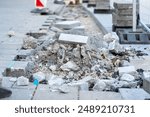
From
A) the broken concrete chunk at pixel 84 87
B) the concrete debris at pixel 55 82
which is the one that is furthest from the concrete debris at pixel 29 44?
the broken concrete chunk at pixel 84 87

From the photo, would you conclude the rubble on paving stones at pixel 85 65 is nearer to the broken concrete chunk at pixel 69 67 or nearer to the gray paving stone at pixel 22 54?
the broken concrete chunk at pixel 69 67

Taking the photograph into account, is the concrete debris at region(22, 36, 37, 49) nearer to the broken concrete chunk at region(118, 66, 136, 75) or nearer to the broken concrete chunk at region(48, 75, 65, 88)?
the broken concrete chunk at region(48, 75, 65, 88)

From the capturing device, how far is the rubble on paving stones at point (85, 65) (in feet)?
24.9

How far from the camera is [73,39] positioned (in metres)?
9.22

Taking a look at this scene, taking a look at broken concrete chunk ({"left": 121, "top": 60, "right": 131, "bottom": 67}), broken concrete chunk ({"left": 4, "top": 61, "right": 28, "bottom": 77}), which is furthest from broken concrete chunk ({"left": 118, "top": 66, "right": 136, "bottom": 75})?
broken concrete chunk ({"left": 4, "top": 61, "right": 28, "bottom": 77})

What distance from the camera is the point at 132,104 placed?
5.62 metres

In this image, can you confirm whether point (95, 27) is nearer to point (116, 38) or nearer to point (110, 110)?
point (116, 38)

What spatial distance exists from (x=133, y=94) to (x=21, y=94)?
164cm

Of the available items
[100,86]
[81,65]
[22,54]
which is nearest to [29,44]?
[22,54]

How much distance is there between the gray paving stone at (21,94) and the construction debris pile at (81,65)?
0.34 m

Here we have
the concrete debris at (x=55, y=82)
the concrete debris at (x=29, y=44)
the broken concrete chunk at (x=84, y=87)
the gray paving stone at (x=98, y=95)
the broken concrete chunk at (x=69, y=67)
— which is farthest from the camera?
the concrete debris at (x=29, y=44)

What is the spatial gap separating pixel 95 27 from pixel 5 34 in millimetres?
3663

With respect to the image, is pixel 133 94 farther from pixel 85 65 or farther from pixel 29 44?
pixel 29 44

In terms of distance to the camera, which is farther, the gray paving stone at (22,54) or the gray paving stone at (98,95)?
the gray paving stone at (22,54)
